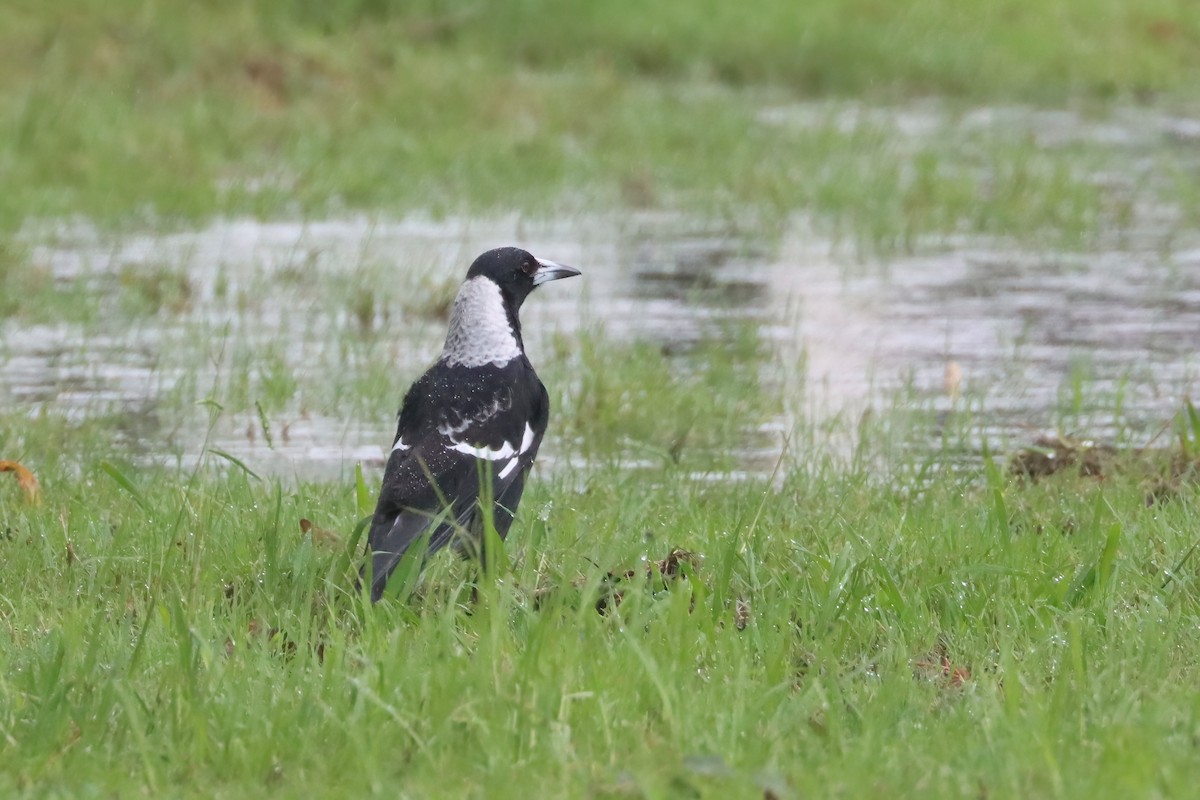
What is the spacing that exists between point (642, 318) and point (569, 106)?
9315mm

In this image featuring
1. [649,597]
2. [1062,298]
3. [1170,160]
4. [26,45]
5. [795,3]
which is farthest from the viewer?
[795,3]

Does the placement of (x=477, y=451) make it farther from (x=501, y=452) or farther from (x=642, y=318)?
(x=642, y=318)

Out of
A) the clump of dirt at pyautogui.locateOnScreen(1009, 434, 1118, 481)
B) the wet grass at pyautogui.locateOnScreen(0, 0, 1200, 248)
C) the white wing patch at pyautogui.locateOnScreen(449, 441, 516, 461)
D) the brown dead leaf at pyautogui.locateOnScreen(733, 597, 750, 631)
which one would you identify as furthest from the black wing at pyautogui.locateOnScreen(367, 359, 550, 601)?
the wet grass at pyautogui.locateOnScreen(0, 0, 1200, 248)

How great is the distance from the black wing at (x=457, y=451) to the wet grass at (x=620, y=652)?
18cm

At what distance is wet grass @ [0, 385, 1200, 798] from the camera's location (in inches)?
167

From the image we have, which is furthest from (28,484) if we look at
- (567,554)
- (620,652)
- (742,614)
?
(620,652)

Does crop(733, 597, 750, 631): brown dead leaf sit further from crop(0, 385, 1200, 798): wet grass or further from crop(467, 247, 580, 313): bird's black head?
crop(467, 247, 580, 313): bird's black head

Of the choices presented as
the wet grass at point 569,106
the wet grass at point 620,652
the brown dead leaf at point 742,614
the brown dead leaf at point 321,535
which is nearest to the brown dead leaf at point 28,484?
the wet grass at point 620,652

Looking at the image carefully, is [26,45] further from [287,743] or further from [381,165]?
[287,743]

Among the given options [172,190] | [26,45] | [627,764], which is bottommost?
[627,764]

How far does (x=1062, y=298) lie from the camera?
12.5 metres

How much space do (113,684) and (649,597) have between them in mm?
1467

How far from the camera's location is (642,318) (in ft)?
38.6

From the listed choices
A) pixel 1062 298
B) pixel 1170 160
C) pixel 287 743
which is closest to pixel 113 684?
pixel 287 743
